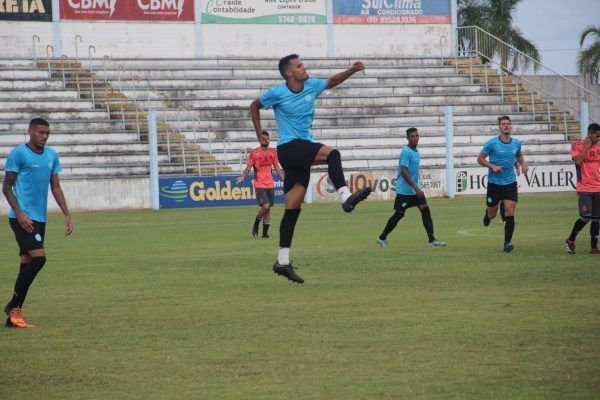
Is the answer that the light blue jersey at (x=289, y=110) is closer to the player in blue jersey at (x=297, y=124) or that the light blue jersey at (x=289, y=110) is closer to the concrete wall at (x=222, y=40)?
the player in blue jersey at (x=297, y=124)

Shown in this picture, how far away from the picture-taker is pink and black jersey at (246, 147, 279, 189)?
21.9 meters

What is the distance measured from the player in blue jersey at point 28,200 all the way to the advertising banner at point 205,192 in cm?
2438

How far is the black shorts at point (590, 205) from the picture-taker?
15195mm

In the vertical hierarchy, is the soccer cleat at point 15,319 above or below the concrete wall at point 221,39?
below

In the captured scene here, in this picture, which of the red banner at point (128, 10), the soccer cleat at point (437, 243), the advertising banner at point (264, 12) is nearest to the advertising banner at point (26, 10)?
the red banner at point (128, 10)

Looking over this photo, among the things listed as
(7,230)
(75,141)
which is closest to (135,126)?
(75,141)

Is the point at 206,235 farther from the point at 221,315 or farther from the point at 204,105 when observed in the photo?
the point at 204,105

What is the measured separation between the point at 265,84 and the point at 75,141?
8.96m

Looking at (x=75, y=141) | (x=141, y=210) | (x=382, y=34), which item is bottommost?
(x=141, y=210)

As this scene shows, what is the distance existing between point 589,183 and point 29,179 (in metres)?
9.05

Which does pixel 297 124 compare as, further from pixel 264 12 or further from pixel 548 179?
pixel 264 12

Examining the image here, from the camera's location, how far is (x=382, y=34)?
4647cm

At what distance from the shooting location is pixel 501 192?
16.4 m

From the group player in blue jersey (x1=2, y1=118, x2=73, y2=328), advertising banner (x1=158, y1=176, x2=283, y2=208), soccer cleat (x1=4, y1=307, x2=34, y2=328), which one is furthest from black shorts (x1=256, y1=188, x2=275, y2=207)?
advertising banner (x1=158, y1=176, x2=283, y2=208)
